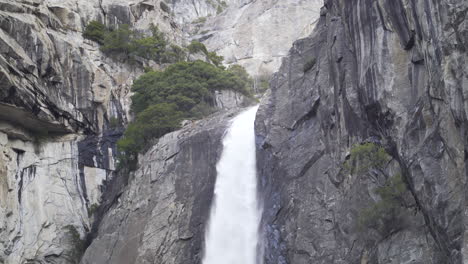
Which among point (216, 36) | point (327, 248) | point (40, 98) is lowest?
point (327, 248)

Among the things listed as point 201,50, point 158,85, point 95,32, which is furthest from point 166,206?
point 201,50

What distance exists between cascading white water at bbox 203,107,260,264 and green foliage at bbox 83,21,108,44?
1764 cm

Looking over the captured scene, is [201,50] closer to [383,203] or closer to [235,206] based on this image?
[235,206]

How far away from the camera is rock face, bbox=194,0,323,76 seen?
58.3 metres

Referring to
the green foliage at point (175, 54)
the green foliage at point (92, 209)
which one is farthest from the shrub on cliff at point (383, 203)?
the green foliage at point (175, 54)

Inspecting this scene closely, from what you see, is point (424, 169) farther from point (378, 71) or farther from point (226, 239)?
point (226, 239)

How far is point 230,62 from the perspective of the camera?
2325 inches

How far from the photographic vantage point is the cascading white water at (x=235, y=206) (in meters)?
26.0

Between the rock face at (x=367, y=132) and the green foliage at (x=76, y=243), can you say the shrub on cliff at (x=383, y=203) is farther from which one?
the green foliage at (x=76, y=243)

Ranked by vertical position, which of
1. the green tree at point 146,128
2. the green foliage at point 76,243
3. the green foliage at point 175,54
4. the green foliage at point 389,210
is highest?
the green foliage at point 175,54

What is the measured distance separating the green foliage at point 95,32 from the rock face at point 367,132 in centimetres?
1833

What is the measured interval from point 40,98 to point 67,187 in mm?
5477

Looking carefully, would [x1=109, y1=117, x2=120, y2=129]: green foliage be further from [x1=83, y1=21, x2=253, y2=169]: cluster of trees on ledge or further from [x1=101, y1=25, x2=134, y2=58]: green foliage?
[x1=101, y1=25, x2=134, y2=58]: green foliage

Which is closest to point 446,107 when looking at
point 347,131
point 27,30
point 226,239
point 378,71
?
point 378,71
